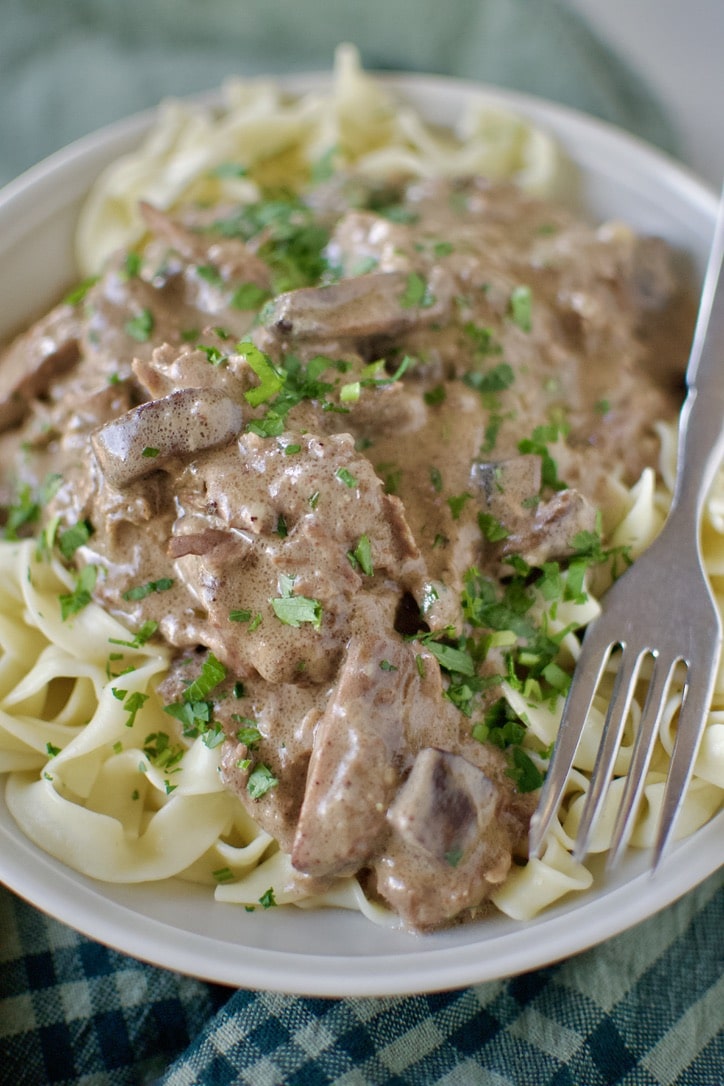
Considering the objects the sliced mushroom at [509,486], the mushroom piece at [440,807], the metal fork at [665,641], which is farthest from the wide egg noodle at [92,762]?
the sliced mushroom at [509,486]

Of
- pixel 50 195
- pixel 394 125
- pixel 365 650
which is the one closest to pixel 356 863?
pixel 365 650

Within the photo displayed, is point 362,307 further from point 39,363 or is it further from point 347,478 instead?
point 39,363

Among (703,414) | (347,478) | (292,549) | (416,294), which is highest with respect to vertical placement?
(416,294)

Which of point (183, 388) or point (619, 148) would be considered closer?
point (183, 388)

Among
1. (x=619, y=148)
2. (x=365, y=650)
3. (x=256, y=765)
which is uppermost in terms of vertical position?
(x=619, y=148)

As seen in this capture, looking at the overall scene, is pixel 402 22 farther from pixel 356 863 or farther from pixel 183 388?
pixel 356 863

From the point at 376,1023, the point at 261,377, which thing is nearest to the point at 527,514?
the point at 261,377
